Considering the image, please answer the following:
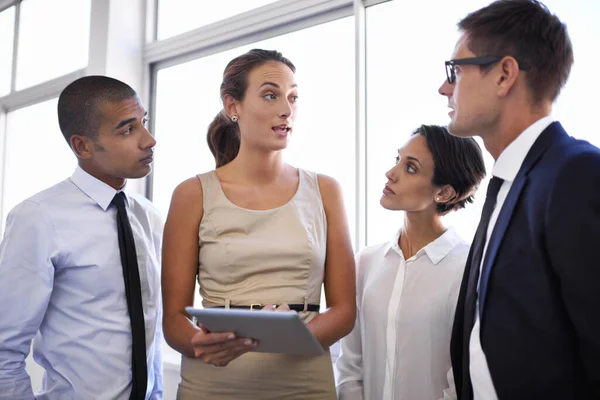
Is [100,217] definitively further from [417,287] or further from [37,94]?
[37,94]

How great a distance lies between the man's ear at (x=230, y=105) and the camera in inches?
76.9

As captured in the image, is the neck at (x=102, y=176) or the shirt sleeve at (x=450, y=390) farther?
the neck at (x=102, y=176)

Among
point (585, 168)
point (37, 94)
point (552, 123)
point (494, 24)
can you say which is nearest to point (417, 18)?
point (494, 24)

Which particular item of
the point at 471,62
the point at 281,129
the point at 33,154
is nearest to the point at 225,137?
the point at 281,129

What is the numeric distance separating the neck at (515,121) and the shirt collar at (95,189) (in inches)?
46.6

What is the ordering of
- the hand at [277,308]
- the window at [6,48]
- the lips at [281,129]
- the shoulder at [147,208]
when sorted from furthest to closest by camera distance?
the window at [6,48] < the shoulder at [147,208] < the lips at [281,129] < the hand at [277,308]

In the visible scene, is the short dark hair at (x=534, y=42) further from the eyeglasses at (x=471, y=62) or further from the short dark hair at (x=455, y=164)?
the short dark hair at (x=455, y=164)

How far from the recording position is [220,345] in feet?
4.92

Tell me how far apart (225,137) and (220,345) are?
2.74 feet

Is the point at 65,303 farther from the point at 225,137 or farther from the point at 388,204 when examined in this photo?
the point at 388,204

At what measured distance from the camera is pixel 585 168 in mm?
1124

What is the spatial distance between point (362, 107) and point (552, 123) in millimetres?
1468

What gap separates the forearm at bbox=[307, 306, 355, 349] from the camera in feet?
5.57

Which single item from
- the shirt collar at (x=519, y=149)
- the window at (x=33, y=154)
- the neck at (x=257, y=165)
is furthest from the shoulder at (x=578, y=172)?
the window at (x=33, y=154)
